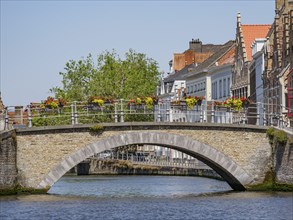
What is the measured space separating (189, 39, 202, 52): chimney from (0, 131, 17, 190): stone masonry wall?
2491 inches

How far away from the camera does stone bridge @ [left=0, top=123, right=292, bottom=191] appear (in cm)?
4309

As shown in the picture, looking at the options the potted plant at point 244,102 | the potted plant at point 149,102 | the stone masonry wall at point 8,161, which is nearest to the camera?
the stone masonry wall at point 8,161

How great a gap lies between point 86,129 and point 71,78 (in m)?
39.4

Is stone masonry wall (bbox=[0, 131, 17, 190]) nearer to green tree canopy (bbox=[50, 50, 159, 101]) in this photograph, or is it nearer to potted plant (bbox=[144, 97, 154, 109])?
potted plant (bbox=[144, 97, 154, 109])

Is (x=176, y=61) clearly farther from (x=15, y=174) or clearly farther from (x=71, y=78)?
(x=15, y=174)

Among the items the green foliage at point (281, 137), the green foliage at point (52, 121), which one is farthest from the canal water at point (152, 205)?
the green foliage at point (52, 121)

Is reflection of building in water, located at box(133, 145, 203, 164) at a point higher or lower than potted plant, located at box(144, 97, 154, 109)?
lower

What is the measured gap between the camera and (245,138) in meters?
44.9

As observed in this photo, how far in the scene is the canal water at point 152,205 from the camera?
35.5 metres

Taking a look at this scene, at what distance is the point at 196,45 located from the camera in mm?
106375

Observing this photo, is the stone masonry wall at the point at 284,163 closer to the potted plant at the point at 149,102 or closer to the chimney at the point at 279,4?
the potted plant at the point at 149,102

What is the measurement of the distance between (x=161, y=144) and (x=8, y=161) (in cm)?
584

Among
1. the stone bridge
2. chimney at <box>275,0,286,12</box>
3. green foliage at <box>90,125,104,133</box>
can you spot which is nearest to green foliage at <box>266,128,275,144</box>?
the stone bridge

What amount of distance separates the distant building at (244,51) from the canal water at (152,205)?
2506 centimetres
